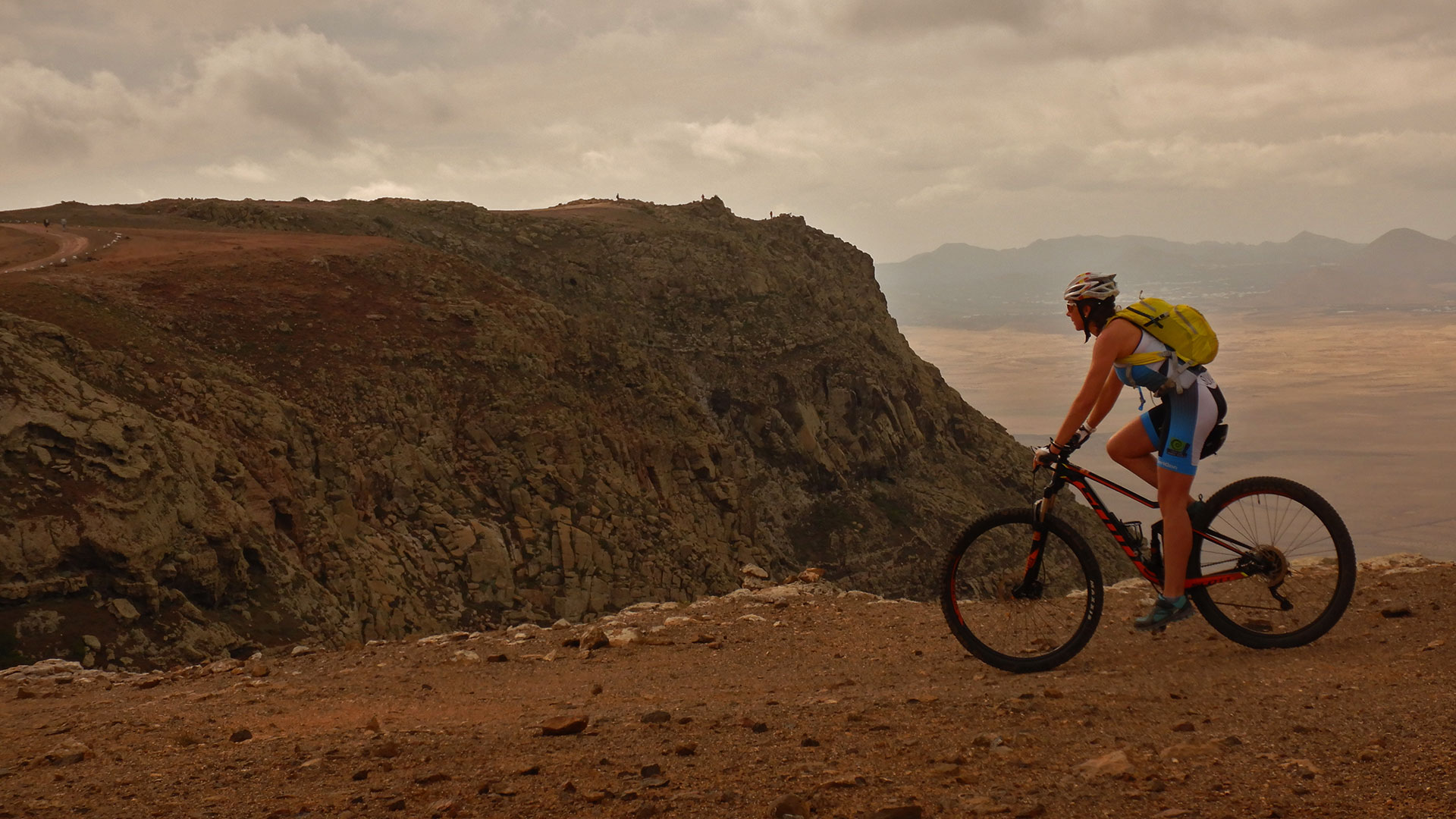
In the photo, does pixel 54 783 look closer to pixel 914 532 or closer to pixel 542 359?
pixel 542 359

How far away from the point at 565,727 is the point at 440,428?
23.5 metres

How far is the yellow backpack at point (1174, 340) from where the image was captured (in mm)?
6730

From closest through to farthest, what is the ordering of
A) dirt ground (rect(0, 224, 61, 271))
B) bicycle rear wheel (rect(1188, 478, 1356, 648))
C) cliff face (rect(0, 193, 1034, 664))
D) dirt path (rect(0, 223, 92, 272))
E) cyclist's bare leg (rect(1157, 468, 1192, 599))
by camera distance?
cyclist's bare leg (rect(1157, 468, 1192, 599))
bicycle rear wheel (rect(1188, 478, 1356, 648))
cliff face (rect(0, 193, 1034, 664))
dirt path (rect(0, 223, 92, 272))
dirt ground (rect(0, 224, 61, 271))

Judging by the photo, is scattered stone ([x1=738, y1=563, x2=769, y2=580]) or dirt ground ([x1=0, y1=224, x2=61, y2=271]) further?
dirt ground ([x1=0, y1=224, x2=61, y2=271])

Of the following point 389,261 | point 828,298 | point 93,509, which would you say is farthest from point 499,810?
point 828,298

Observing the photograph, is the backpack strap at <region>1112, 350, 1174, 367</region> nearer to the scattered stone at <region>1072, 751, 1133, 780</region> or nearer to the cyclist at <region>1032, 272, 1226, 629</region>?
the cyclist at <region>1032, 272, 1226, 629</region>

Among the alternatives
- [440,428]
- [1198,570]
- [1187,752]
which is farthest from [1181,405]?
[440,428]

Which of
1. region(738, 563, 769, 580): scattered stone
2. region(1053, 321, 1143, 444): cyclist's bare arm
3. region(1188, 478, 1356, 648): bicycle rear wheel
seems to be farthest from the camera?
region(738, 563, 769, 580): scattered stone

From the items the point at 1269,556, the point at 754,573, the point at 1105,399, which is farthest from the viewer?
the point at 754,573

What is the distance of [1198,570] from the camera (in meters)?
7.13

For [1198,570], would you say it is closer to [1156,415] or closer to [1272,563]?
[1272,563]

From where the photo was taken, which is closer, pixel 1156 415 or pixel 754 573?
pixel 1156 415

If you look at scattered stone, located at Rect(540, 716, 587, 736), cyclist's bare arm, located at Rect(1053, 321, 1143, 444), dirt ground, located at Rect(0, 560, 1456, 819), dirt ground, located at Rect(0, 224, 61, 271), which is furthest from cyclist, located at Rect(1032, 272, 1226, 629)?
dirt ground, located at Rect(0, 224, 61, 271)

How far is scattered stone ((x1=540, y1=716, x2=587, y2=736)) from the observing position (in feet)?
19.5
